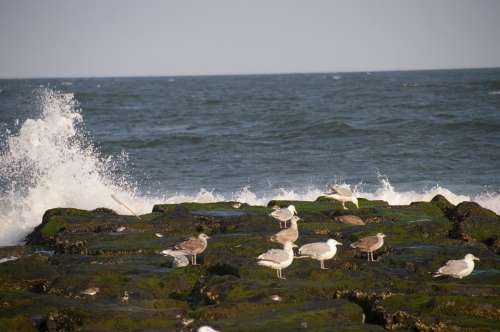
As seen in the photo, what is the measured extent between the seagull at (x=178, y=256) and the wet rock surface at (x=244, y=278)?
0.49 feet

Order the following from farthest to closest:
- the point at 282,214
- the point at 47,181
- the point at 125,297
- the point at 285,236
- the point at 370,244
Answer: the point at 47,181, the point at 282,214, the point at 285,236, the point at 370,244, the point at 125,297

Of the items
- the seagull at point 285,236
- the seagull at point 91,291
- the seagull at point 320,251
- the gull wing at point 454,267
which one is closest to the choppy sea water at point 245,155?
the seagull at point 285,236

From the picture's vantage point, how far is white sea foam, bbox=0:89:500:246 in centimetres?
1944

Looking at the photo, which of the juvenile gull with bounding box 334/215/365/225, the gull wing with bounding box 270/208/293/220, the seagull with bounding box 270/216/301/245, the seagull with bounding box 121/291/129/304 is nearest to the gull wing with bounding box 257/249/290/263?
the seagull with bounding box 270/216/301/245

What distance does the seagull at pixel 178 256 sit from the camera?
10.2 metres

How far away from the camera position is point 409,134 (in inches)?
1382

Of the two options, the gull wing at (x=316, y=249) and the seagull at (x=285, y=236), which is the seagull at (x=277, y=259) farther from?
the seagull at (x=285, y=236)

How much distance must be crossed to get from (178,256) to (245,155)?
816 inches

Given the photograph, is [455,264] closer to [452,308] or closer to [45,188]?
[452,308]

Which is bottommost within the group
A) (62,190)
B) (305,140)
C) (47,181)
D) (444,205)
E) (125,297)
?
(305,140)

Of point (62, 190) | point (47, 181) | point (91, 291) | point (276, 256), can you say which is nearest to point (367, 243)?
point (276, 256)

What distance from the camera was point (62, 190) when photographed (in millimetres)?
20188

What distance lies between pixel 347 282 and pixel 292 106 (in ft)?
139

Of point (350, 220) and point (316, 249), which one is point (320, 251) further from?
point (350, 220)
